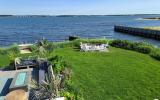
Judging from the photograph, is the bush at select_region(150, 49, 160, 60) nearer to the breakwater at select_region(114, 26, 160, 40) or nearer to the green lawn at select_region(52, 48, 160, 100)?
the green lawn at select_region(52, 48, 160, 100)

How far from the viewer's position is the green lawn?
44.9ft

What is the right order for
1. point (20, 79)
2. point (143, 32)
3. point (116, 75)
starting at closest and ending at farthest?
1. point (20, 79)
2. point (116, 75)
3. point (143, 32)

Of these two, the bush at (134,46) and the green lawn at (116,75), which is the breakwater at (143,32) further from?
the green lawn at (116,75)

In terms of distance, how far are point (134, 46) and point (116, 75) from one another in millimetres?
11843

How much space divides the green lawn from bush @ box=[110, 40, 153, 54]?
156cm

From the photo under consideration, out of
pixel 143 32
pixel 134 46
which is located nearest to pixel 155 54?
pixel 134 46

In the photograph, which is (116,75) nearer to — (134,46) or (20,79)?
(20,79)

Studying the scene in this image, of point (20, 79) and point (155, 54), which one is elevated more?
point (20, 79)

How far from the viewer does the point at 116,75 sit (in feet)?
57.2

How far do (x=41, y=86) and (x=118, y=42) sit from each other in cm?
2148

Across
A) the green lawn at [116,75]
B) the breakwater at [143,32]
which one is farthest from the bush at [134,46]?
the breakwater at [143,32]

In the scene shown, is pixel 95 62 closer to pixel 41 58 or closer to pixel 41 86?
pixel 41 58

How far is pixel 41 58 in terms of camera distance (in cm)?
1953

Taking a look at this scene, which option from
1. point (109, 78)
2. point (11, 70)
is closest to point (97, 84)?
point (109, 78)
